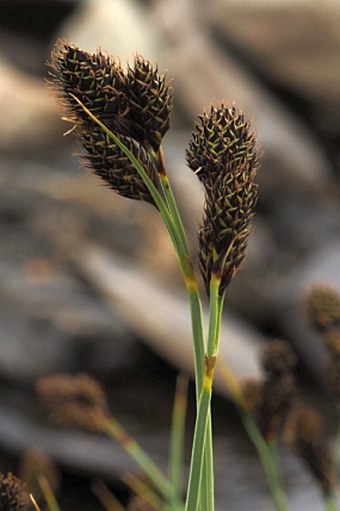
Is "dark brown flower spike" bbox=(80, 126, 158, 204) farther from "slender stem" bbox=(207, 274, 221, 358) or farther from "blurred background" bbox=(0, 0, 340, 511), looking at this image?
"blurred background" bbox=(0, 0, 340, 511)

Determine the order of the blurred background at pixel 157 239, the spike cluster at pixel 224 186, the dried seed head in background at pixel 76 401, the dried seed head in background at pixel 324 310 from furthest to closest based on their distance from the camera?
the blurred background at pixel 157 239 → the dried seed head in background at pixel 76 401 → the dried seed head in background at pixel 324 310 → the spike cluster at pixel 224 186

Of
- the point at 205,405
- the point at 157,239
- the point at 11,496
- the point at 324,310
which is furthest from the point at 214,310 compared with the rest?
the point at 157,239

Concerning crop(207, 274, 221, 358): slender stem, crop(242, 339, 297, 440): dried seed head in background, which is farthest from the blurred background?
crop(207, 274, 221, 358): slender stem

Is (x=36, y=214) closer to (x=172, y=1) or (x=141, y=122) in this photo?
(x=172, y=1)

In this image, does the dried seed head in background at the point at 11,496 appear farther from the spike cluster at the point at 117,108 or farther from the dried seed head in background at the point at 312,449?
the dried seed head in background at the point at 312,449

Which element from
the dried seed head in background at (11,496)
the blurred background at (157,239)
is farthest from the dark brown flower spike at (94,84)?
the blurred background at (157,239)

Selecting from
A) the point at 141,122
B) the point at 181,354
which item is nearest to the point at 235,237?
the point at 141,122

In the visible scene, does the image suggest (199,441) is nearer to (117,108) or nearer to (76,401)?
(117,108)
